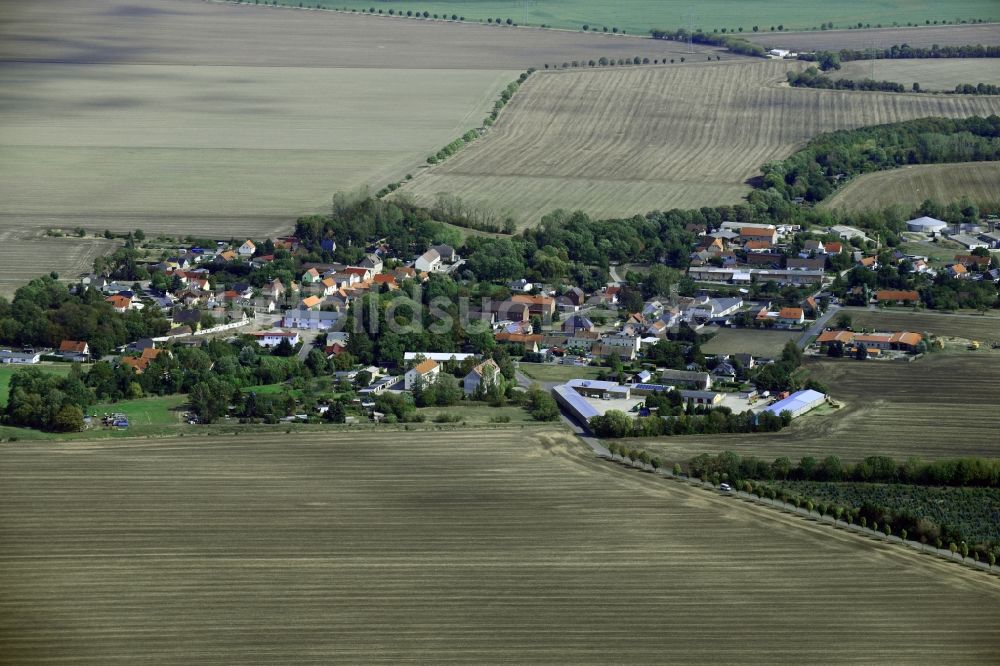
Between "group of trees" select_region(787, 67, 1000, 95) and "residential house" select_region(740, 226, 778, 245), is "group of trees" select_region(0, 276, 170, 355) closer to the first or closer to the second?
"residential house" select_region(740, 226, 778, 245)

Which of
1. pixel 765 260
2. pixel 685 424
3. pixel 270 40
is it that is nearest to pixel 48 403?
pixel 685 424

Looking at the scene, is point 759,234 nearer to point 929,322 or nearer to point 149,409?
point 929,322

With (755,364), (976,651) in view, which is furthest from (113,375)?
(976,651)

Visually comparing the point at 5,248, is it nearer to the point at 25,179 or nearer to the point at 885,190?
the point at 25,179

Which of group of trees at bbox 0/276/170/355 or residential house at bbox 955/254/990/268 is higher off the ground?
residential house at bbox 955/254/990/268

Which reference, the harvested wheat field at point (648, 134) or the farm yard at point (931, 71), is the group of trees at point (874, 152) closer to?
the harvested wheat field at point (648, 134)

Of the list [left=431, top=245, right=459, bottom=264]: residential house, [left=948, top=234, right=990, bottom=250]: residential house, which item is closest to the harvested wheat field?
[left=431, top=245, right=459, bottom=264]: residential house
